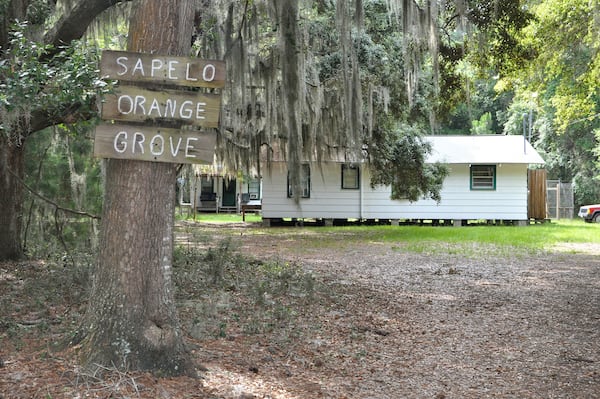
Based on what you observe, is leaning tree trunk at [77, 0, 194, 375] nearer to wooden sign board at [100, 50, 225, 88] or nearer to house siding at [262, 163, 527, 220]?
wooden sign board at [100, 50, 225, 88]

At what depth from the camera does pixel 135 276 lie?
3.65 m

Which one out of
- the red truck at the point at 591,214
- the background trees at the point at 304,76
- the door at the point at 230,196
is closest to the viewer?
the background trees at the point at 304,76

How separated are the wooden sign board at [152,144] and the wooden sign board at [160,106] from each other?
73mm

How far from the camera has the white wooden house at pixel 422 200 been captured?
66.7ft

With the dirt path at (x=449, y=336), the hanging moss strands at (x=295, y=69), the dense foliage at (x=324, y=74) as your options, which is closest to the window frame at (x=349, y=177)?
the dense foliage at (x=324, y=74)

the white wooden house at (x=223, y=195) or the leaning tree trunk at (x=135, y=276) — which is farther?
the white wooden house at (x=223, y=195)

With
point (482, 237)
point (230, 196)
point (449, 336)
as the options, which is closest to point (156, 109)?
point (449, 336)

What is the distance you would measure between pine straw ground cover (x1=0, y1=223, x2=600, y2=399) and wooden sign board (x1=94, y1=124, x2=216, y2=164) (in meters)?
1.32

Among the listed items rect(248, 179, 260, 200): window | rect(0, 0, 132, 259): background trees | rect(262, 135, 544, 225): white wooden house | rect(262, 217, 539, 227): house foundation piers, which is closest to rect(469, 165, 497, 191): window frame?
rect(262, 135, 544, 225): white wooden house

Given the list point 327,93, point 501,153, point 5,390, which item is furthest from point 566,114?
point 5,390

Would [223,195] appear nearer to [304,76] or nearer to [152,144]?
[304,76]

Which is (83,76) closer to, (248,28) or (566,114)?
(248,28)

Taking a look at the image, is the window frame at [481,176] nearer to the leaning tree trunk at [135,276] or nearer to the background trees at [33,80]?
the background trees at [33,80]

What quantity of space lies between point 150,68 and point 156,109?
0.26 m
